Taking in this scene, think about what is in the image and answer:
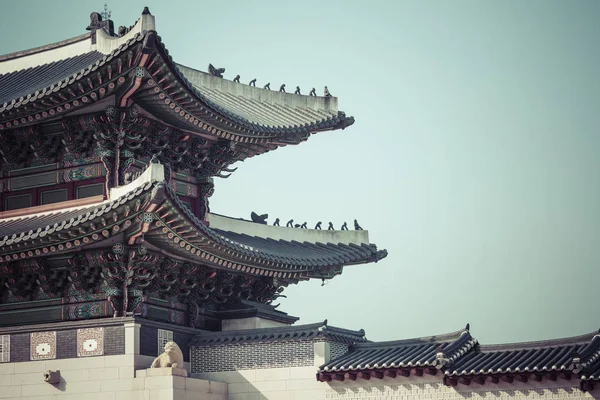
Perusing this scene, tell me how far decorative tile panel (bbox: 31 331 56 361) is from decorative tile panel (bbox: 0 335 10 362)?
0.76m

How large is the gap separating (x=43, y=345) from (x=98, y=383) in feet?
6.39

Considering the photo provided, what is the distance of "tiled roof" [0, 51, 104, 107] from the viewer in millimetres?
31781

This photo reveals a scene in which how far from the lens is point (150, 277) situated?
2950 cm

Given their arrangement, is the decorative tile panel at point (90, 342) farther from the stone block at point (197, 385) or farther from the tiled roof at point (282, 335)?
the tiled roof at point (282, 335)

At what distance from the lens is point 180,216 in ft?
91.7

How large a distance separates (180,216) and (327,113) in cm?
996

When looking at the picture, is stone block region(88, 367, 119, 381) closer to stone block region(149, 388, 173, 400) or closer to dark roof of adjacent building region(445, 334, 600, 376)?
stone block region(149, 388, 173, 400)

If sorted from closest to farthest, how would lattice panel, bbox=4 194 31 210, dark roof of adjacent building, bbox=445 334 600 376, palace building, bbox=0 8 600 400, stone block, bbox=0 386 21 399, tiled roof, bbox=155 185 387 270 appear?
dark roof of adjacent building, bbox=445 334 600 376 < palace building, bbox=0 8 600 400 < stone block, bbox=0 386 21 399 < tiled roof, bbox=155 185 387 270 < lattice panel, bbox=4 194 31 210

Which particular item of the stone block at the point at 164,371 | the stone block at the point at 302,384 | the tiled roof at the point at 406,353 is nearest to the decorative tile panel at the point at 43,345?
the stone block at the point at 164,371

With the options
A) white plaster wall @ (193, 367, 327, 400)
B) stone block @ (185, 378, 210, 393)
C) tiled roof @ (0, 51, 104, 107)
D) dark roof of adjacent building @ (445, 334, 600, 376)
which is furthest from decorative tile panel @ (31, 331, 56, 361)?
dark roof of adjacent building @ (445, 334, 600, 376)

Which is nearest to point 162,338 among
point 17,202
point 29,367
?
point 29,367

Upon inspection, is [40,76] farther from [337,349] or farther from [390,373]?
[390,373]

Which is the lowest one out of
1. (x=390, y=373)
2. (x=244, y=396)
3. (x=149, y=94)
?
(x=244, y=396)

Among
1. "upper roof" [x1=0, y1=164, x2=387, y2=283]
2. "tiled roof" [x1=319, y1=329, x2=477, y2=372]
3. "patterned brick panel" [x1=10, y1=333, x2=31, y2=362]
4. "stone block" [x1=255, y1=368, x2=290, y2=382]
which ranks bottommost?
"stone block" [x1=255, y1=368, x2=290, y2=382]
